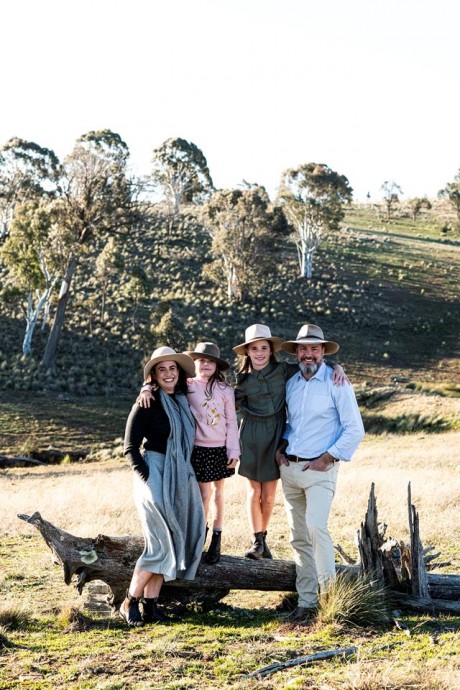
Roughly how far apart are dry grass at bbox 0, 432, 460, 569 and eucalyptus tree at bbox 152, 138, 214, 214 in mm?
54744

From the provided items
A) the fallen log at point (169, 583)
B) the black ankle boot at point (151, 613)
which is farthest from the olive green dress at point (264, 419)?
the black ankle boot at point (151, 613)

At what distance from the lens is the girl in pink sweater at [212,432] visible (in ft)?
20.5

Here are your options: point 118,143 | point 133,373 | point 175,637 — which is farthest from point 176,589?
point 118,143

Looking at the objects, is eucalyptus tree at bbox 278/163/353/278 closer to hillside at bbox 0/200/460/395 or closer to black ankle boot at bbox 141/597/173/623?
hillside at bbox 0/200/460/395

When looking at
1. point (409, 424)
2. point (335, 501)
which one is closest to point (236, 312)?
point (409, 424)

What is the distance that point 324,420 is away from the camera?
605 cm

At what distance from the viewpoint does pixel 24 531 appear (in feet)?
34.8

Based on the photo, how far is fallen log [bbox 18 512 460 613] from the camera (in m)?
6.10

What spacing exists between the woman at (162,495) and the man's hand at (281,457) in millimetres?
775

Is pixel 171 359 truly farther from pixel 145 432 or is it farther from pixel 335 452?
pixel 335 452

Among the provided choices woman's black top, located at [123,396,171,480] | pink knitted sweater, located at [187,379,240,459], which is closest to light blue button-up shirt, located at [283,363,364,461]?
pink knitted sweater, located at [187,379,240,459]

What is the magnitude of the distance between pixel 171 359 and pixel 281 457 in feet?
4.29

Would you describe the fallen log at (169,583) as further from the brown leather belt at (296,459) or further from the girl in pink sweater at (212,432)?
the brown leather belt at (296,459)

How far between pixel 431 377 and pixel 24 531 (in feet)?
106
